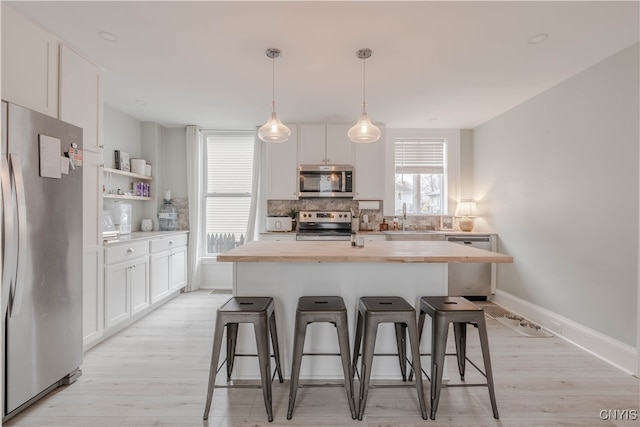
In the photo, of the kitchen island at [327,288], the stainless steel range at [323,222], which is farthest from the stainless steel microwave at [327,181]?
the kitchen island at [327,288]

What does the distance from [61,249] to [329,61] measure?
2.35 m

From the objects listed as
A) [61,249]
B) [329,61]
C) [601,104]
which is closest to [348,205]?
[329,61]

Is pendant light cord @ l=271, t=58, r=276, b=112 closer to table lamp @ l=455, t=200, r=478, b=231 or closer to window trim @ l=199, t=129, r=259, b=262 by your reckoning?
window trim @ l=199, t=129, r=259, b=262

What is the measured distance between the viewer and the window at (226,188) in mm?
4539

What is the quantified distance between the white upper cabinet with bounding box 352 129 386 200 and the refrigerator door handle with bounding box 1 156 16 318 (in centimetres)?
341

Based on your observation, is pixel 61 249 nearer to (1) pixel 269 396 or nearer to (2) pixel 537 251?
(1) pixel 269 396

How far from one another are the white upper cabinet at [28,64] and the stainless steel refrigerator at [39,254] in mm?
290

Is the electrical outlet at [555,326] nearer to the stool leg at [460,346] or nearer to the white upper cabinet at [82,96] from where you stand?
the stool leg at [460,346]

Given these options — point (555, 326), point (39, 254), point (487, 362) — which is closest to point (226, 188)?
point (39, 254)

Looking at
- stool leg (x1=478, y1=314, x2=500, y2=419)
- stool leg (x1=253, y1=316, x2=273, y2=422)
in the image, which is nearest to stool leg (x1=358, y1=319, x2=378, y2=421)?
stool leg (x1=253, y1=316, x2=273, y2=422)

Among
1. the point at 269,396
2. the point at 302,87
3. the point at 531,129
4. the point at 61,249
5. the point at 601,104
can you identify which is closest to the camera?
the point at 269,396

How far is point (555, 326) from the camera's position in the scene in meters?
2.88

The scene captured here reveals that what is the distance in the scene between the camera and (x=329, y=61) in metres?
2.48

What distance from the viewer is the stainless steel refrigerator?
163 cm
